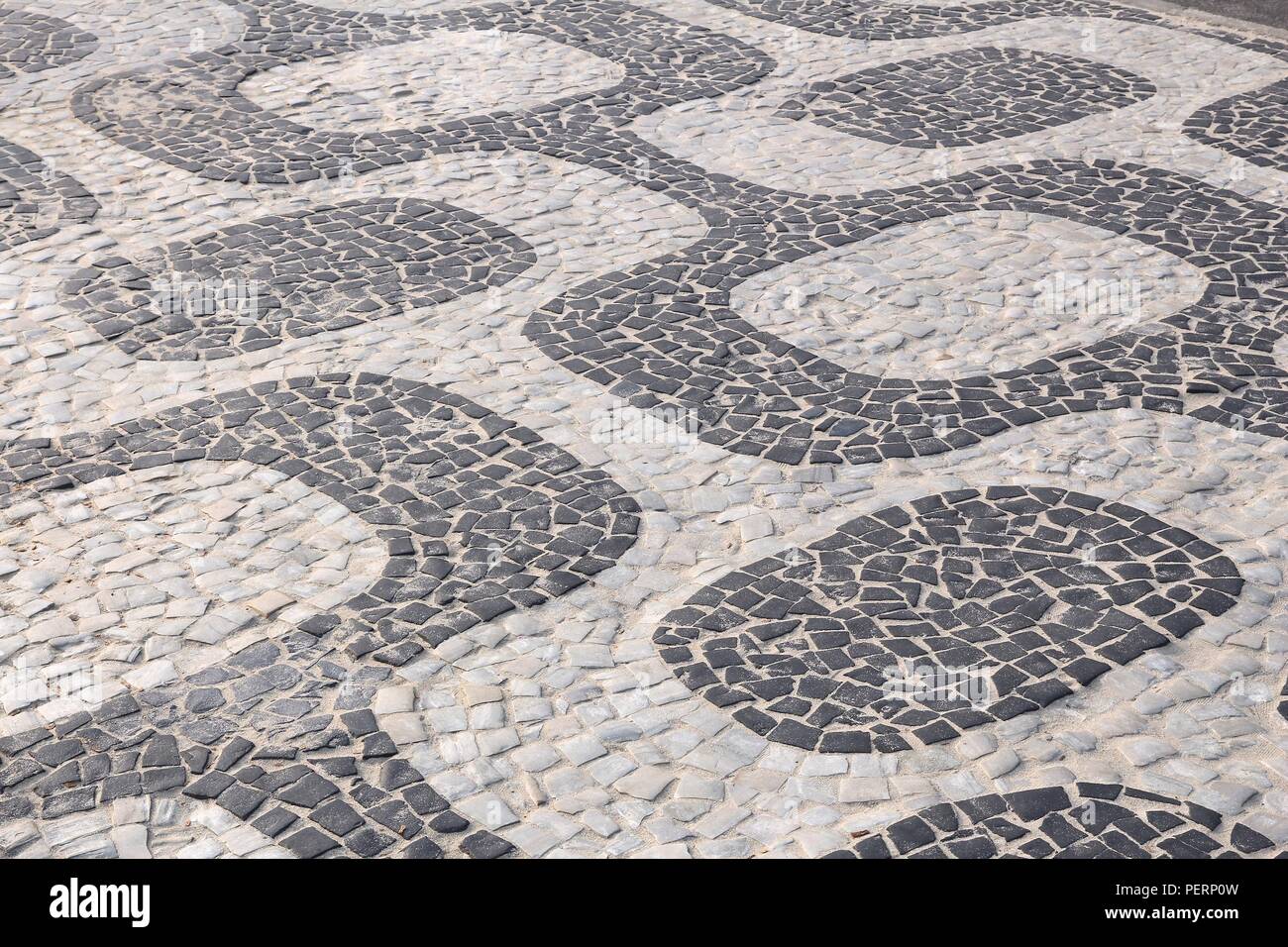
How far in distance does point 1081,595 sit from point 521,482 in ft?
7.48

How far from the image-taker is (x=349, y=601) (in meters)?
4.90

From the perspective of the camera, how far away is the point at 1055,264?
740cm

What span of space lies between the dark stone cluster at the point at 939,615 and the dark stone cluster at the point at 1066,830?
1.15 feet

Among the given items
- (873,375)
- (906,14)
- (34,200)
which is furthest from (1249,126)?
(34,200)

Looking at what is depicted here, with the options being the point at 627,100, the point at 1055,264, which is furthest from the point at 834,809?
the point at 627,100

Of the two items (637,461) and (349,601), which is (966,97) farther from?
(349,601)

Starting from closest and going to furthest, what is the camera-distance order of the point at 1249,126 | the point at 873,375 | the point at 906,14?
the point at 873,375
the point at 1249,126
the point at 906,14

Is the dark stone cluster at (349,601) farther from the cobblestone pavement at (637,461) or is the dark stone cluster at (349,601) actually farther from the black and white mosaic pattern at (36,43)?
the black and white mosaic pattern at (36,43)

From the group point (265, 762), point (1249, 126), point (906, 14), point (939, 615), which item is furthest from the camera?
point (906, 14)

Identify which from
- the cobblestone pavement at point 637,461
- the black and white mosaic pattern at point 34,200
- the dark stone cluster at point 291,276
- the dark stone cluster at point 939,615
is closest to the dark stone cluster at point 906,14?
the cobblestone pavement at point 637,461

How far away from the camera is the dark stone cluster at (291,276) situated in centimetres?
667

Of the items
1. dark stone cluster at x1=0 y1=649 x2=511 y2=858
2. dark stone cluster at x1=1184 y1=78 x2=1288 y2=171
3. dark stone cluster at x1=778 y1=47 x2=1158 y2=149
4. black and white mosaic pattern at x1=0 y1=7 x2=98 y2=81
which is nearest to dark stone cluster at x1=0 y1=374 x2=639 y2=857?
dark stone cluster at x1=0 y1=649 x2=511 y2=858

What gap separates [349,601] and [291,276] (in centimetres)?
284
